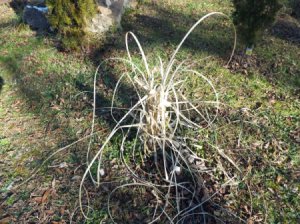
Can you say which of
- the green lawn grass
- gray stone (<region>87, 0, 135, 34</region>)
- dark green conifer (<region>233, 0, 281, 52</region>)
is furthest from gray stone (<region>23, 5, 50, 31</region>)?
dark green conifer (<region>233, 0, 281, 52</region>)

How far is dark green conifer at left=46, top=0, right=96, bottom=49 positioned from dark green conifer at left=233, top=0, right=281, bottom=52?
222 centimetres

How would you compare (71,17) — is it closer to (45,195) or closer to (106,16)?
(106,16)

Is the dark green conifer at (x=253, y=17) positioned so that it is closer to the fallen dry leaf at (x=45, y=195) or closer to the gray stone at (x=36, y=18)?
the fallen dry leaf at (x=45, y=195)

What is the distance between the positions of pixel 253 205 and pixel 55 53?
12.5 ft

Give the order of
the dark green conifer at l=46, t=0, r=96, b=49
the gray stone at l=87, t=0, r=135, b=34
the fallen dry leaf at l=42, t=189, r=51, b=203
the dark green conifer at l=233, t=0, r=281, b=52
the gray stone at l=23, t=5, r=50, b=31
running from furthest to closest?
the gray stone at l=23, t=5, r=50, b=31
the gray stone at l=87, t=0, r=135, b=34
the dark green conifer at l=46, t=0, r=96, b=49
the dark green conifer at l=233, t=0, r=281, b=52
the fallen dry leaf at l=42, t=189, r=51, b=203

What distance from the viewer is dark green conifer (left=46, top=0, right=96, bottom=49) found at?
176 inches

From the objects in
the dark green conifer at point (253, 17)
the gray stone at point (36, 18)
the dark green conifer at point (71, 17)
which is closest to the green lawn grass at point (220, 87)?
the gray stone at point (36, 18)

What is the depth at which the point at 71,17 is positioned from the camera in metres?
4.59

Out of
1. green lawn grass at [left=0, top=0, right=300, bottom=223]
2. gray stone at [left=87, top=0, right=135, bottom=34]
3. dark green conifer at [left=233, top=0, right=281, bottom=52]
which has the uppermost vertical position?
dark green conifer at [left=233, top=0, right=281, bottom=52]

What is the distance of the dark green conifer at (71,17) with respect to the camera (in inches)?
176

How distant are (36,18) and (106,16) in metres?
1.38

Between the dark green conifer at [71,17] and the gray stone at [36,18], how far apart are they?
107 cm

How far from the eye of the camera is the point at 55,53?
493cm

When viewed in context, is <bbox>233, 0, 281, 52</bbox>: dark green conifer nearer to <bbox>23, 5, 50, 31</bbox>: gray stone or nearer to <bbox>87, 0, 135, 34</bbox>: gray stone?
<bbox>87, 0, 135, 34</bbox>: gray stone
